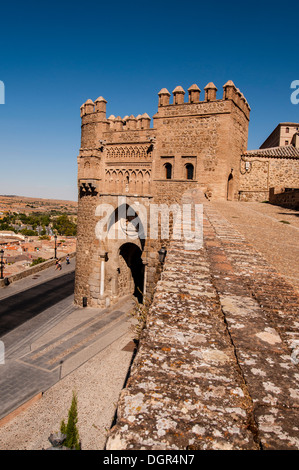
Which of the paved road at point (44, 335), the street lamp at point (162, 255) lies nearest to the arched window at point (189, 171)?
the paved road at point (44, 335)

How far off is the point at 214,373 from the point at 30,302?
18.7 meters

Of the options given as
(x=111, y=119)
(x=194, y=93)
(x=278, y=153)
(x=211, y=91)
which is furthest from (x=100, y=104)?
(x=278, y=153)

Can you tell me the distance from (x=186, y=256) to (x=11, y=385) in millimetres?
8938

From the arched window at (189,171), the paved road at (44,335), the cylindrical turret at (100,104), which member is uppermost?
the cylindrical turret at (100,104)

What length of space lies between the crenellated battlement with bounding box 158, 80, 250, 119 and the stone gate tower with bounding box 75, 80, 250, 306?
5 cm

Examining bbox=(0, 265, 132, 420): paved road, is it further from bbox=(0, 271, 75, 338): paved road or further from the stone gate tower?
the stone gate tower

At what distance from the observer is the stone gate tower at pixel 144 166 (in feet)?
51.8

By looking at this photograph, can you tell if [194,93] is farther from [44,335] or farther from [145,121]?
[44,335]

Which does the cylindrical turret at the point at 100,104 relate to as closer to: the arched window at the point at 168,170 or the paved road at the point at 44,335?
the arched window at the point at 168,170

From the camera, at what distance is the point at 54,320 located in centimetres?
1588

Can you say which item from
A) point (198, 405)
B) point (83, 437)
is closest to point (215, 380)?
point (198, 405)

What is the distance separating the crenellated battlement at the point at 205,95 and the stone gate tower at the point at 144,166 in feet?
0.15
